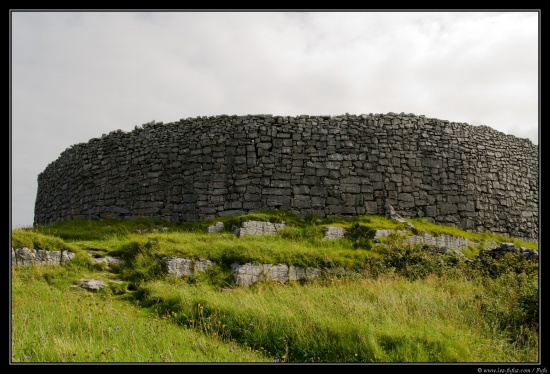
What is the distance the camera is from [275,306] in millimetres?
9758

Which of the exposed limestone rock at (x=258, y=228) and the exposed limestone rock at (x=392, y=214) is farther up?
the exposed limestone rock at (x=392, y=214)

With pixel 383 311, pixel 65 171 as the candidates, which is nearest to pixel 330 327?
pixel 383 311

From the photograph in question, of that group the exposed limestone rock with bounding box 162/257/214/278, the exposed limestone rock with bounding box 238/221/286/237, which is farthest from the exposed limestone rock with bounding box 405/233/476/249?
the exposed limestone rock with bounding box 162/257/214/278

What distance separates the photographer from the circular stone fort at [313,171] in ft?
65.9

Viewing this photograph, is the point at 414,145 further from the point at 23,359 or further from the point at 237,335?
the point at 23,359

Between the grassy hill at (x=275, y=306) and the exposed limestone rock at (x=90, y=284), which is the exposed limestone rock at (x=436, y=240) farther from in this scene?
the exposed limestone rock at (x=90, y=284)

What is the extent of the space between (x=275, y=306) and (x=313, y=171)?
11034mm

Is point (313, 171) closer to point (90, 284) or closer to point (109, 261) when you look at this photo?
point (109, 261)

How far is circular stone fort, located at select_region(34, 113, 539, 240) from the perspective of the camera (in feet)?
65.9

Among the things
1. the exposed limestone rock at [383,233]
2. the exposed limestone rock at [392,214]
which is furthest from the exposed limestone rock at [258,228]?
the exposed limestone rock at [392,214]

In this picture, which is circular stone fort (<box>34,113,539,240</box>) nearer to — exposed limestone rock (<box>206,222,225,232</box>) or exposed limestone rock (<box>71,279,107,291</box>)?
exposed limestone rock (<box>206,222,225,232</box>)

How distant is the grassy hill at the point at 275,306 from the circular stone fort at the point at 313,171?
11.3 ft

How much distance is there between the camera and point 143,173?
21.4 m

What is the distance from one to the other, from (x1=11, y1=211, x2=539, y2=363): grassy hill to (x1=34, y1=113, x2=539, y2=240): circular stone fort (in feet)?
11.3
